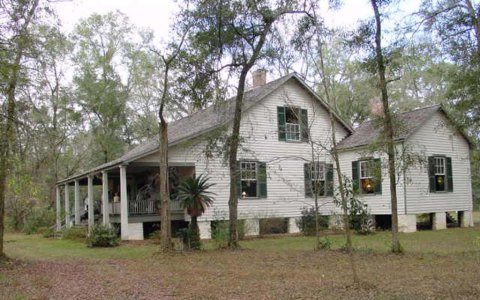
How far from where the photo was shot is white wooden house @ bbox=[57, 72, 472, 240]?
21031mm

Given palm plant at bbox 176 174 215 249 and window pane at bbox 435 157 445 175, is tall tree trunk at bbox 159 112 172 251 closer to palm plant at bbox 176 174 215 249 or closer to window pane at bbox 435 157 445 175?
palm plant at bbox 176 174 215 249

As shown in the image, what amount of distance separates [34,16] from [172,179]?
1005cm

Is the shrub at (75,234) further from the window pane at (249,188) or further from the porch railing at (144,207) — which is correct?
the window pane at (249,188)

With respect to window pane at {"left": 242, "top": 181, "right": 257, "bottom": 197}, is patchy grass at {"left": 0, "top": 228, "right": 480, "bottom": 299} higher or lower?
lower

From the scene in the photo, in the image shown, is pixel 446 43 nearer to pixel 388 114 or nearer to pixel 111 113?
pixel 388 114

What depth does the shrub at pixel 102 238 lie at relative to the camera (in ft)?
59.8

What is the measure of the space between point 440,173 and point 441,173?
0.26ft

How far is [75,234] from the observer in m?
23.2

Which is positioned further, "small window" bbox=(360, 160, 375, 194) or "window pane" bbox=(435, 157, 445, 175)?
"window pane" bbox=(435, 157, 445, 175)

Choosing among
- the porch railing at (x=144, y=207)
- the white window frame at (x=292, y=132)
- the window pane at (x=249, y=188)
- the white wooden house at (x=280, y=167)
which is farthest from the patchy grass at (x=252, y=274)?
the white window frame at (x=292, y=132)

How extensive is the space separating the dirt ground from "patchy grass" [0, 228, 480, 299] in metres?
0.02

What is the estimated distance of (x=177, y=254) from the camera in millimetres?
14539

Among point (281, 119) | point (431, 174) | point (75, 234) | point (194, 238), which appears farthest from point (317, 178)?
point (75, 234)

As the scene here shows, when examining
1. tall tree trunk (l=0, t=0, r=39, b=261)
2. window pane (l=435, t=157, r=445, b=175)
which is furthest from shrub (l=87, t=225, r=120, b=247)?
window pane (l=435, t=157, r=445, b=175)
